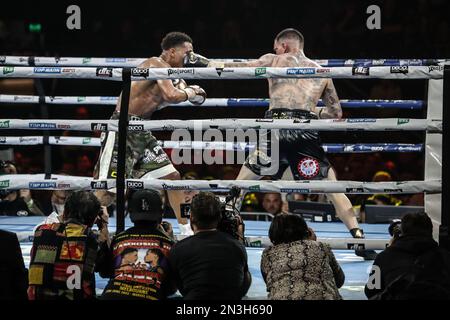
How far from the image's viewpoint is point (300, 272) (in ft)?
10.5

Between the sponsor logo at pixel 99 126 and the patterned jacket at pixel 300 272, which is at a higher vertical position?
the sponsor logo at pixel 99 126

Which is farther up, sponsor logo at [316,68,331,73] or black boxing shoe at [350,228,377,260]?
sponsor logo at [316,68,331,73]

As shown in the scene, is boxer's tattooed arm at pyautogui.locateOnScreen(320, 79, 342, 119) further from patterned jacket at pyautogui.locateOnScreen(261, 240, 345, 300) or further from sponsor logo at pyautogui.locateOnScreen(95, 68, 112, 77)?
patterned jacket at pyautogui.locateOnScreen(261, 240, 345, 300)

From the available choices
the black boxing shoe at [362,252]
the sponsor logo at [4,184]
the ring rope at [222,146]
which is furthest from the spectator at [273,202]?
the sponsor logo at [4,184]

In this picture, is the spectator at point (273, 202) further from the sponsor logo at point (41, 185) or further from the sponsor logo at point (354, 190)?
the sponsor logo at point (41, 185)

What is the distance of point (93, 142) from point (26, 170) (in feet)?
10.2

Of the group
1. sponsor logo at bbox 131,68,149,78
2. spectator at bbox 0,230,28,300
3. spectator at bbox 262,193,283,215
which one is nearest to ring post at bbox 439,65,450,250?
sponsor logo at bbox 131,68,149,78

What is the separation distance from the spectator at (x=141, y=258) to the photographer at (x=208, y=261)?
0.22 ft

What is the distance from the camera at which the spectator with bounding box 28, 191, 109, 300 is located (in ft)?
10.8

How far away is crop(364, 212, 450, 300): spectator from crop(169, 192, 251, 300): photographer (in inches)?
22.7

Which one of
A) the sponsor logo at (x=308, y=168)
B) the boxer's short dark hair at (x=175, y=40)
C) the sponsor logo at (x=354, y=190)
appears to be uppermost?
the boxer's short dark hair at (x=175, y=40)

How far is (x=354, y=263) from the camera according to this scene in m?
4.74

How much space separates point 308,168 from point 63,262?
84.4 inches

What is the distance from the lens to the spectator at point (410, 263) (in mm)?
2898
